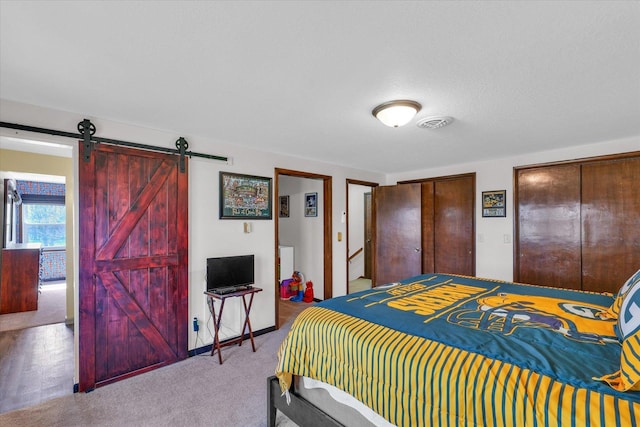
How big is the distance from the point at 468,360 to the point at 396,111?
1.69 metres

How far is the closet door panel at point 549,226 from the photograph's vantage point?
3.53 meters

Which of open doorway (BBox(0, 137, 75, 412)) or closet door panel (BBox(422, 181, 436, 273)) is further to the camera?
closet door panel (BBox(422, 181, 436, 273))

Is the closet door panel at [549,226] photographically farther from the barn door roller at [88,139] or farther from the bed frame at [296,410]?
the barn door roller at [88,139]

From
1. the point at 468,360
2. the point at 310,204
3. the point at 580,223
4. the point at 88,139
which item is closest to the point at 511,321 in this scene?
the point at 468,360

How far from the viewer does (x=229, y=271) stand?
3.10 metres

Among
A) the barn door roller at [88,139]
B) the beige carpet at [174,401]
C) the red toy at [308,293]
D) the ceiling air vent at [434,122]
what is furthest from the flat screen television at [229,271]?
the ceiling air vent at [434,122]

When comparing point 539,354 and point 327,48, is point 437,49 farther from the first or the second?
point 539,354

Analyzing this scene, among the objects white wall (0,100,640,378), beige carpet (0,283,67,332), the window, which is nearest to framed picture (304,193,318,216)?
white wall (0,100,640,378)

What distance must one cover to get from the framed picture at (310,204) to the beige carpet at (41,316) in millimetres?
3773

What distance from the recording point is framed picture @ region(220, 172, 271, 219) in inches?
129

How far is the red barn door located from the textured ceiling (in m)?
0.47

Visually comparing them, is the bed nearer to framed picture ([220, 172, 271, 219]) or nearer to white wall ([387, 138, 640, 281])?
framed picture ([220, 172, 271, 219])

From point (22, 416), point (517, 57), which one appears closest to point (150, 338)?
point (22, 416)

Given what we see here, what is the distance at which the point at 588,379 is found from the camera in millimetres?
1089
